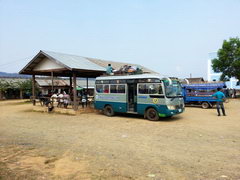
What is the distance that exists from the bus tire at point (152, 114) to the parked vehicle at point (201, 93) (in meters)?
8.35

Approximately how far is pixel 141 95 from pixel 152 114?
127 cm

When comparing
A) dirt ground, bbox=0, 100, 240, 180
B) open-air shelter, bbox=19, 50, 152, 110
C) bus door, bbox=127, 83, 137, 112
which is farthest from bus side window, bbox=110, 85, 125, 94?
dirt ground, bbox=0, 100, 240, 180

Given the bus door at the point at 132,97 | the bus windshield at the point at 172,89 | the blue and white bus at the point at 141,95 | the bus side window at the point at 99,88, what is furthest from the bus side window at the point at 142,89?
the bus side window at the point at 99,88

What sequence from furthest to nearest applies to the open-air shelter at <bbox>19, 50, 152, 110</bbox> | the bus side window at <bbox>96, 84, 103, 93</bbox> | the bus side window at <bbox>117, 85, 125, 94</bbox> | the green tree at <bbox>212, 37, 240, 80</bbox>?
the green tree at <bbox>212, 37, 240, 80</bbox>, the open-air shelter at <bbox>19, 50, 152, 110</bbox>, the bus side window at <bbox>96, 84, 103, 93</bbox>, the bus side window at <bbox>117, 85, 125, 94</bbox>

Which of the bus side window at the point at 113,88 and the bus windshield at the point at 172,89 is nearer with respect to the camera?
the bus windshield at the point at 172,89

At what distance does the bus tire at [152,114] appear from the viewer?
10219 millimetres

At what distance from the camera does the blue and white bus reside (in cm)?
992

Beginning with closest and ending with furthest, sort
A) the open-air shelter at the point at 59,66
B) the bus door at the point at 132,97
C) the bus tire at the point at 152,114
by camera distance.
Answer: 1. the bus tire at the point at 152,114
2. the bus door at the point at 132,97
3. the open-air shelter at the point at 59,66

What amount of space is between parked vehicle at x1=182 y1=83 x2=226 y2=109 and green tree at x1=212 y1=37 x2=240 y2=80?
49.7 ft

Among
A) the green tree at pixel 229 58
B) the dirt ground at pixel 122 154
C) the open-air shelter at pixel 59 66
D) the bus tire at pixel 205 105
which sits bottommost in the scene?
the dirt ground at pixel 122 154

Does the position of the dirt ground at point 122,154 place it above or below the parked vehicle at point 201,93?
below

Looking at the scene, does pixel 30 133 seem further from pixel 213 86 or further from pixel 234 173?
pixel 213 86

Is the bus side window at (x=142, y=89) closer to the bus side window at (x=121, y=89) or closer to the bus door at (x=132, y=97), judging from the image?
the bus door at (x=132, y=97)

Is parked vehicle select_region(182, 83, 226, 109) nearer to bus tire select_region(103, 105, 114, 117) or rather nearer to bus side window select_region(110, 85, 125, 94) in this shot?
bus side window select_region(110, 85, 125, 94)
